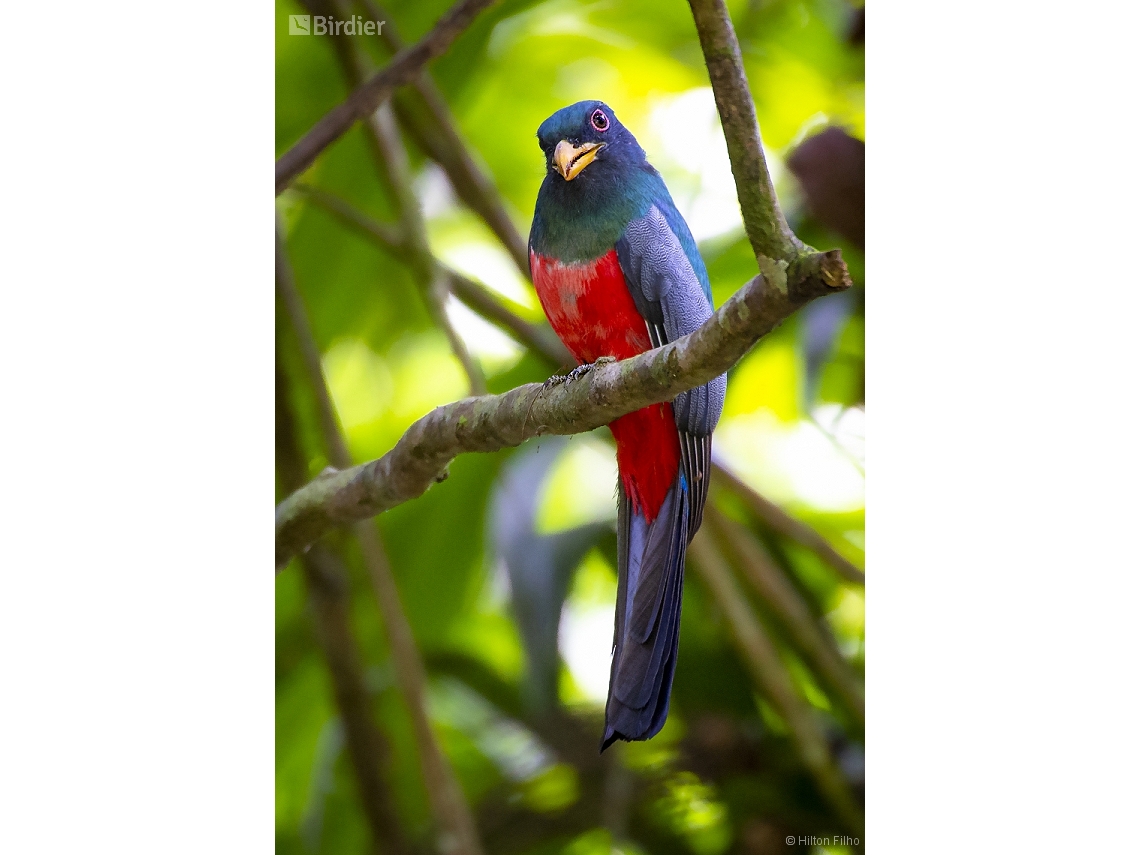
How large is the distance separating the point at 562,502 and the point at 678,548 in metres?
0.31

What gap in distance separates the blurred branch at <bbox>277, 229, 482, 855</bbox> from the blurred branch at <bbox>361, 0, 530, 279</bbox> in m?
0.43

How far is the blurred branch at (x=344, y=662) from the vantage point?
107 inches

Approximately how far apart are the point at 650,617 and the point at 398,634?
59 centimetres

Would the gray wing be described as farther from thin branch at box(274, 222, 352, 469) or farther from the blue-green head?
thin branch at box(274, 222, 352, 469)

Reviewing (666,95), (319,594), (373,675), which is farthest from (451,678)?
(666,95)

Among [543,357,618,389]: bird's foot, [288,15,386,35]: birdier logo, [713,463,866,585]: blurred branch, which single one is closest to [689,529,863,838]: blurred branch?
[713,463,866,585]: blurred branch

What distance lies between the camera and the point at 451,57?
9.09ft

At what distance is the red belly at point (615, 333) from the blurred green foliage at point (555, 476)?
13 centimetres

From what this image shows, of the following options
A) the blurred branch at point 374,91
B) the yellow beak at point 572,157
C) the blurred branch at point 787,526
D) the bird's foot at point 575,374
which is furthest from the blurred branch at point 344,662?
the blurred branch at point 787,526

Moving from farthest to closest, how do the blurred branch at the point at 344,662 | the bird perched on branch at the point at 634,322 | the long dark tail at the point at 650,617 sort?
the blurred branch at the point at 344,662 < the long dark tail at the point at 650,617 < the bird perched on branch at the point at 634,322

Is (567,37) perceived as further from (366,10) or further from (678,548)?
(678,548)

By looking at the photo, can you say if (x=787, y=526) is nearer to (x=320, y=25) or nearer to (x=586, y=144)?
(x=586, y=144)

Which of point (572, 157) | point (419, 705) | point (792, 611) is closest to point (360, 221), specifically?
point (572, 157)

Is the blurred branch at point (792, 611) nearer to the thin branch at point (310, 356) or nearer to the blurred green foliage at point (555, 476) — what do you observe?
the blurred green foliage at point (555, 476)
